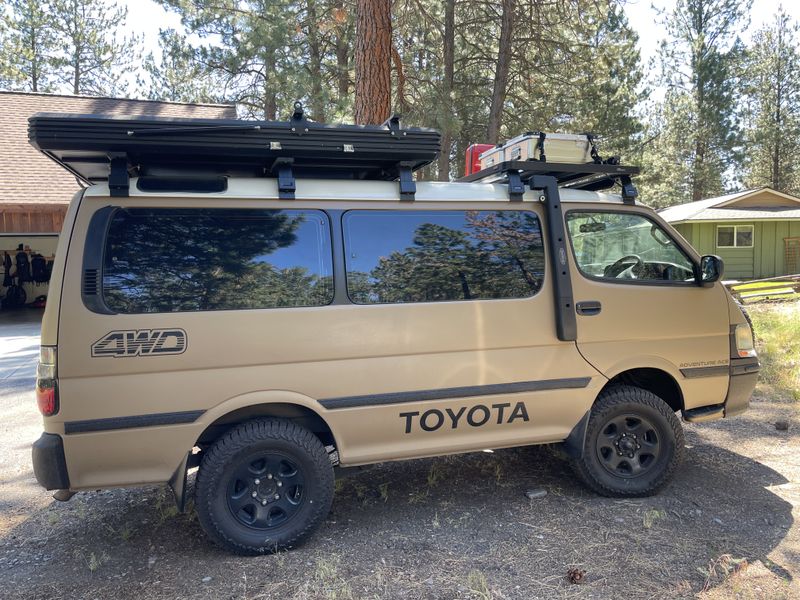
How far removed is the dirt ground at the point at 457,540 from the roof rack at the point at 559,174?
2131mm

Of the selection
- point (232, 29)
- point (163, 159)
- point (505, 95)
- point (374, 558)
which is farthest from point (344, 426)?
point (232, 29)

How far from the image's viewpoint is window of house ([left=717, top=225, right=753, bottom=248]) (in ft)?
73.7

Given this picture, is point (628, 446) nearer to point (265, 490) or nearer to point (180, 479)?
point (265, 490)

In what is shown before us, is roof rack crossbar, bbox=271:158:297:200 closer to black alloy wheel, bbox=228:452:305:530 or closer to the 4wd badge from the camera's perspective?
the 4wd badge

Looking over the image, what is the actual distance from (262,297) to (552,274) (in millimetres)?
1887

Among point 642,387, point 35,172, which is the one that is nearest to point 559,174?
point 642,387

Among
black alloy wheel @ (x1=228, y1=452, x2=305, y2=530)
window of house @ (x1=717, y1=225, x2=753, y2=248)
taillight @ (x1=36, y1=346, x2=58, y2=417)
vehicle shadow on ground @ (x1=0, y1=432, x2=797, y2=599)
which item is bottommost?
vehicle shadow on ground @ (x1=0, y1=432, x2=797, y2=599)

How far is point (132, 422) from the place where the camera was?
321cm

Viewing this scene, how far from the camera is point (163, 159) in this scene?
3.58 metres

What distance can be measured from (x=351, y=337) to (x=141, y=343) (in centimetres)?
116

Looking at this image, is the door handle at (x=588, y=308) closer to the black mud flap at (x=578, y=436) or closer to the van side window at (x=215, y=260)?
the black mud flap at (x=578, y=436)

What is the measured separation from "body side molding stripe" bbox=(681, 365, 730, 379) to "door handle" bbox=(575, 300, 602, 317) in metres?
0.83

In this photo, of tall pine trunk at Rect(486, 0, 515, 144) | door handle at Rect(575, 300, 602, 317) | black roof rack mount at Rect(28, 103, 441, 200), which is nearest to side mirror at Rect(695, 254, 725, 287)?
door handle at Rect(575, 300, 602, 317)

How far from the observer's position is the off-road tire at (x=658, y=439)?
13.2ft
